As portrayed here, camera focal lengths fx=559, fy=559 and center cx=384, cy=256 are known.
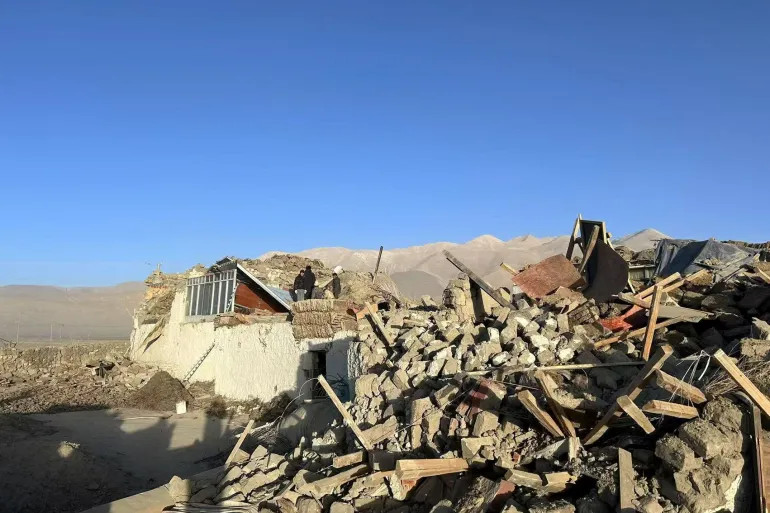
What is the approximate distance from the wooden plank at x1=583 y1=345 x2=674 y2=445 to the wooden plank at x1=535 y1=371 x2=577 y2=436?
0.18 m

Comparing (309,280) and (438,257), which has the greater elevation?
(438,257)

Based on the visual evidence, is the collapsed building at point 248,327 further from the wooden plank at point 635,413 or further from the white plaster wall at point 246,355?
the wooden plank at point 635,413

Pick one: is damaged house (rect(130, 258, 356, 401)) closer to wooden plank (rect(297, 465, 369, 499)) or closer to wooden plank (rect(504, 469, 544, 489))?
wooden plank (rect(297, 465, 369, 499))

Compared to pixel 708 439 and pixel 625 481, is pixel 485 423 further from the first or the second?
pixel 708 439

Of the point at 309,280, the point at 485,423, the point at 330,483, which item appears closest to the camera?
the point at 485,423

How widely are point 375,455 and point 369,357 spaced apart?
10.4ft

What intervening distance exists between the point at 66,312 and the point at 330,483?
248ft

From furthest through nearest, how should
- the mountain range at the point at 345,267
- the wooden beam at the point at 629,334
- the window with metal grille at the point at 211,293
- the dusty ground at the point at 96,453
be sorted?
the mountain range at the point at 345,267
the window with metal grille at the point at 211,293
the dusty ground at the point at 96,453
the wooden beam at the point at 629,334

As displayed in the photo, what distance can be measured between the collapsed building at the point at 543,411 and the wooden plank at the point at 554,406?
0.02m

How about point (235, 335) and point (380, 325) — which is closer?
point (380, 325)

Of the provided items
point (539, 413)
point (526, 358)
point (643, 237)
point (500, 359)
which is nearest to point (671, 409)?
point (539, 413)

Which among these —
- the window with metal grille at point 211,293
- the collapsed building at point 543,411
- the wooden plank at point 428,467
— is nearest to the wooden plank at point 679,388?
the collapsed building at point 543,411

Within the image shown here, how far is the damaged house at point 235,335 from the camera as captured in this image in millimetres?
13227

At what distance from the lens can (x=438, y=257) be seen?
52562mm
